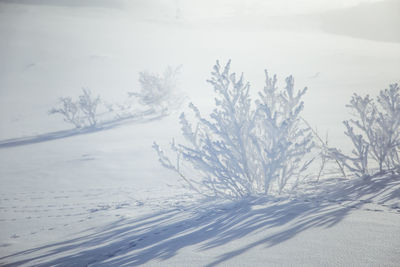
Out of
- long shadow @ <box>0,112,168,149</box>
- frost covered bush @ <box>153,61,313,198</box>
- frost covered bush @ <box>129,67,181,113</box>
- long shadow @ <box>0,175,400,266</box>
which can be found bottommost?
long shadow @ <box>0,175,400,266</box>

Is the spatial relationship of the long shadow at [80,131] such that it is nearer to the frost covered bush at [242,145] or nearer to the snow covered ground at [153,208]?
the snow covered ground at [153,208]

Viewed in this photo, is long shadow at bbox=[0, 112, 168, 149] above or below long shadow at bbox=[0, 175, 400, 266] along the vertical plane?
above

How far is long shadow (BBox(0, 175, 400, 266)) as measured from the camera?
1913 millimetres

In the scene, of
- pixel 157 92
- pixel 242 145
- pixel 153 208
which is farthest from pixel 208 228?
pixel 157 92

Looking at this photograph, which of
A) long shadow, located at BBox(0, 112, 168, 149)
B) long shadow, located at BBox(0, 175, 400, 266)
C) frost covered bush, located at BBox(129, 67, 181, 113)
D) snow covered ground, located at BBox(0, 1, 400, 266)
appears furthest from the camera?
frost covered bush, located at BBox(129, 67, 181, 113)

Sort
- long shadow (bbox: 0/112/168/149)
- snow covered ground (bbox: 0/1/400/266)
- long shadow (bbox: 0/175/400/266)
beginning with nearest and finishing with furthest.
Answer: snow covered ground (bbox: 0/1/400/266) → long shadow (bbox: 0/175/400/266) → long shadow (bbox: 0/112/168/149)

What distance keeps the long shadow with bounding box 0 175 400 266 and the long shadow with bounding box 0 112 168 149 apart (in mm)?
7172

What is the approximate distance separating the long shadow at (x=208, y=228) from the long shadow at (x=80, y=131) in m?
7.17

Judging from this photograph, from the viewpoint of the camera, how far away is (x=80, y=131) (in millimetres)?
9586

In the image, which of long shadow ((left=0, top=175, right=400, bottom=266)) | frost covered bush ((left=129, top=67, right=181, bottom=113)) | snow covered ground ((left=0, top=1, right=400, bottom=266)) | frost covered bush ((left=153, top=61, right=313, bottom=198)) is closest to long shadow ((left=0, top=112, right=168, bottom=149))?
snow covered ground ((left=0, top=1, right=400, bottom=266))

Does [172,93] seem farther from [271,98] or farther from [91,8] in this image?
[91,8]

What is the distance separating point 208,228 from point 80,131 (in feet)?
27.7

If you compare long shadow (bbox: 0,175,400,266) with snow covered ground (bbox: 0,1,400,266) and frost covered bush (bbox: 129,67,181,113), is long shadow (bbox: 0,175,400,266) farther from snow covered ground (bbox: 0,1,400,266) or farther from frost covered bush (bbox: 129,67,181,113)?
frost covered bush (bbox: 129,67,181,113)

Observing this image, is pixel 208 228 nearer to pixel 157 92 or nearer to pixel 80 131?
pixel 80 131
